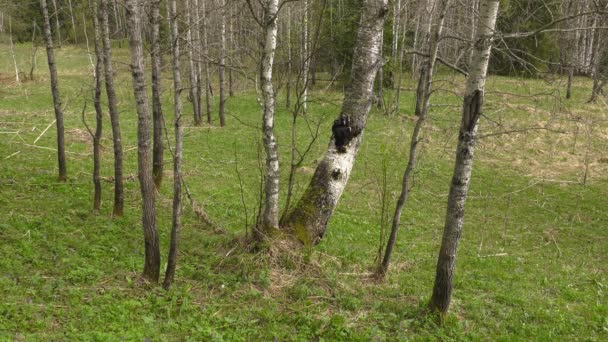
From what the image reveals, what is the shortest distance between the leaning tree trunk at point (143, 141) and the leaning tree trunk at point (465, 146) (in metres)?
3.61

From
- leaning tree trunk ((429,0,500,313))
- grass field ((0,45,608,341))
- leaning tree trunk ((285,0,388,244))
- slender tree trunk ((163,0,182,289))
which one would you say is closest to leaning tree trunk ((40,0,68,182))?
grass field ((0,45,608,341))

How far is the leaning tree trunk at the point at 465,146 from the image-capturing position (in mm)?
5297

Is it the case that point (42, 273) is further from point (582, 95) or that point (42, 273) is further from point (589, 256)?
point (582, 95)

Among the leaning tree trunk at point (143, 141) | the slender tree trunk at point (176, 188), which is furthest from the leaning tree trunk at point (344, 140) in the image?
the leaning tree trunk at point (143, 141)

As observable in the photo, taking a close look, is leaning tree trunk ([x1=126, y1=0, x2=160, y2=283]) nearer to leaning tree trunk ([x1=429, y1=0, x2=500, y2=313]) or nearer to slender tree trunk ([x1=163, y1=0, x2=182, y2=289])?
slender tree trunk ([x1=163, y1=0, x2=182, y2=289])

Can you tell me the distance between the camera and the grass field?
18.3 ft

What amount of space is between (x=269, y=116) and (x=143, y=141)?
71.0 inches

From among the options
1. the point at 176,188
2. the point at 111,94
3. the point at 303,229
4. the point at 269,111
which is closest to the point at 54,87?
the point at 111,94

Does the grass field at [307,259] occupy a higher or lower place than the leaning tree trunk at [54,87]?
lower

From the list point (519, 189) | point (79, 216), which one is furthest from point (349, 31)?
point (79, 216)

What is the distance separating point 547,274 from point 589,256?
199 centimetres

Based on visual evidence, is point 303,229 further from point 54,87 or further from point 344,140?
point 54,87

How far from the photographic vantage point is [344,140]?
303 inches

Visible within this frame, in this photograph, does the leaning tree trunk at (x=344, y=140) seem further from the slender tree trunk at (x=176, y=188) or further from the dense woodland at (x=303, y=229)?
the slender tree trunk at (x=176, y=188)
